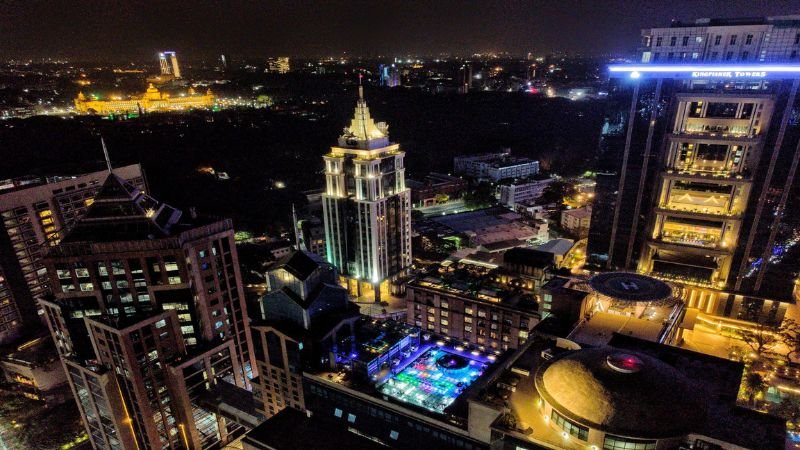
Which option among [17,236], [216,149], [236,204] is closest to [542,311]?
[17,236]

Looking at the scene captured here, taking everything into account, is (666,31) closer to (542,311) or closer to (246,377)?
(542,311)

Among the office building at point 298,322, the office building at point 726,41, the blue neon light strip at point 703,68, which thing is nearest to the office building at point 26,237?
the office building at point 298,322

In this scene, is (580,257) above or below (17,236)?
below

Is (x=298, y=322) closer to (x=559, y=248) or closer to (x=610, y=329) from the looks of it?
(x=610, y=329)

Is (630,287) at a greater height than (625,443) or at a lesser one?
greater

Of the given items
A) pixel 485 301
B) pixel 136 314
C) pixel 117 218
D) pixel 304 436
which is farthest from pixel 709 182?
pixel 117 218

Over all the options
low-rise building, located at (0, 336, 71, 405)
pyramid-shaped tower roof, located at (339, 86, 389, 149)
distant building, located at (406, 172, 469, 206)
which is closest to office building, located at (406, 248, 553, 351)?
pyramid-shaped tower roof, located at (339, 86, 389, 149)

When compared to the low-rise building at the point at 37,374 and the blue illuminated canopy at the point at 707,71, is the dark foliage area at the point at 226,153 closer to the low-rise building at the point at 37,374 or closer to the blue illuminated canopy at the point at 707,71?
the low-rise building at the point at 37,374

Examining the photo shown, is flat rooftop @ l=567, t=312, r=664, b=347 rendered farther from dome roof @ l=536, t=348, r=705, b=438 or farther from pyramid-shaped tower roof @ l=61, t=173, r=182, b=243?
pyramid-shaped tower roof @ l=61, t=173, r=182, b=243
